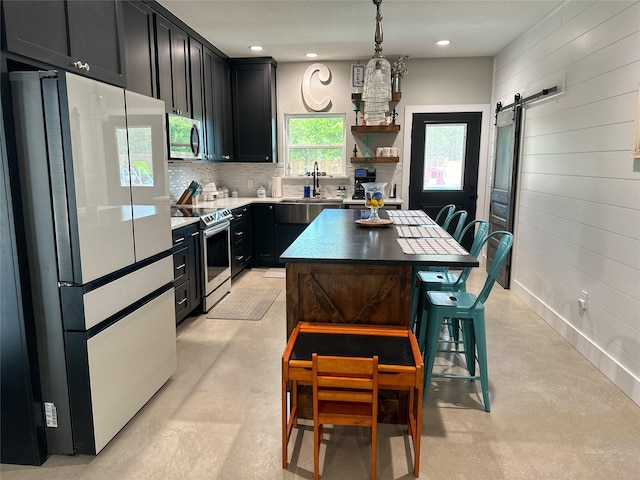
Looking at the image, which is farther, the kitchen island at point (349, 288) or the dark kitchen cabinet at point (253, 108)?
the dark kitchen cabinet at point (253, 108)

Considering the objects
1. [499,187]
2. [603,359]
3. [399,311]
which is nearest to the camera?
[399,311]

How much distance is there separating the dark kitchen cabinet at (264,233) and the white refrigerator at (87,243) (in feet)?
10.2

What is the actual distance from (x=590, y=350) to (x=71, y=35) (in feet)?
11.8

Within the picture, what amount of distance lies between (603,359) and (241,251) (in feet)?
12.0

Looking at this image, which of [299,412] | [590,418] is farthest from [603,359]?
[299,412]

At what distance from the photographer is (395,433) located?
2164mm

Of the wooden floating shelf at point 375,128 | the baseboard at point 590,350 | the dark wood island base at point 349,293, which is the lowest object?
the baseboard at point 590,350

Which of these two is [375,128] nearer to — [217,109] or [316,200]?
[316,200]

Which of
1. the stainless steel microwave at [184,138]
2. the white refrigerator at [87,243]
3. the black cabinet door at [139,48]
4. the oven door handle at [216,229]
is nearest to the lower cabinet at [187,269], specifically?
the oven door handle at [216,229]

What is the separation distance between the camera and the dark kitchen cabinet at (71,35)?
169 cm

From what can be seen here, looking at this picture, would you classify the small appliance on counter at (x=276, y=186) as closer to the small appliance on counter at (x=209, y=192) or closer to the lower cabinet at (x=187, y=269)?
the small appliance on counter at (x=209, y=192)

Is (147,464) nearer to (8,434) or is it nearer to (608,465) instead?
(8,434)

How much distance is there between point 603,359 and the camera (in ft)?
9.12

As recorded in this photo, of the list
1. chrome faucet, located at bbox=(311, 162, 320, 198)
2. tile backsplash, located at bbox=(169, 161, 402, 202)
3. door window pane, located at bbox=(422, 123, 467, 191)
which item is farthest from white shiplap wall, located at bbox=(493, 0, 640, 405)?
chrome faucet, located at bbox=(311, 162, 320, 198)
